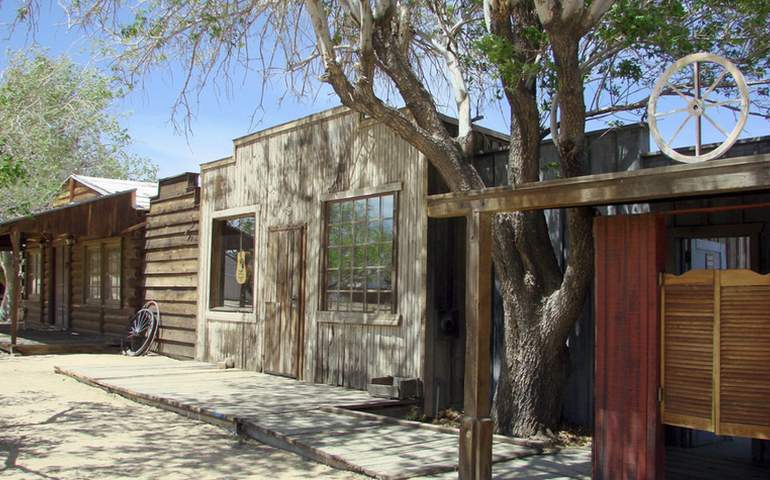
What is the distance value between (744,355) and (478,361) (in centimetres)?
171

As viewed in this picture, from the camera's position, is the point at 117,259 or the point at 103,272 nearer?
the point at 117,259

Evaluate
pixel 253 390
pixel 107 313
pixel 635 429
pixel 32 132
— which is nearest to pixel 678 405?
pixel 635 429

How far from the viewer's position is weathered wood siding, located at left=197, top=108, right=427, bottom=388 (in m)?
8.85

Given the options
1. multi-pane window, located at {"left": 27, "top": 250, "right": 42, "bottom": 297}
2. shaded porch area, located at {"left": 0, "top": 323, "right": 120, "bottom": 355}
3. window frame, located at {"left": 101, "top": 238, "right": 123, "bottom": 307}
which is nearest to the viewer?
shaded porch area, located at {"left": 0, "top": 323, "right": 120, "bottom": 355}

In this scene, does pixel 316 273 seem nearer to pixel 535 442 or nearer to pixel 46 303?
pixel 535 442

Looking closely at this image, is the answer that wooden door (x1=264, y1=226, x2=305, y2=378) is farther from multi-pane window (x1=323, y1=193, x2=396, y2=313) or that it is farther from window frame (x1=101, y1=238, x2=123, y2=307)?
window frame (x1=101, y1=238, x2=123, y2=307)

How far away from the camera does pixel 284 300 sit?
35.6 ft

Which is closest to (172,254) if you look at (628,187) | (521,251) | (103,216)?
(103,216)

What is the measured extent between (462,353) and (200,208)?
21.1ft

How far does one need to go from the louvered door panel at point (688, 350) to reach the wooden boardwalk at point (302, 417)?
65.4 inches

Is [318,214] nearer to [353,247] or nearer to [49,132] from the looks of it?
[353,247]

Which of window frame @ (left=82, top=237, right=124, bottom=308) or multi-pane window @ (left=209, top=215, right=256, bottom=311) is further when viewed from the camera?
window frame @ (left=82, top=237, right=124, bottom=308)

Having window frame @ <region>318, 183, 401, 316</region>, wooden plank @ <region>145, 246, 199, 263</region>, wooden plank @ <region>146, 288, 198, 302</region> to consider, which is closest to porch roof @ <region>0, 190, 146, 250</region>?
wooden plank @ <region>145, 246, 199, 263</region>

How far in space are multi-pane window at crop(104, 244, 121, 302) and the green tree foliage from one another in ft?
6.69
